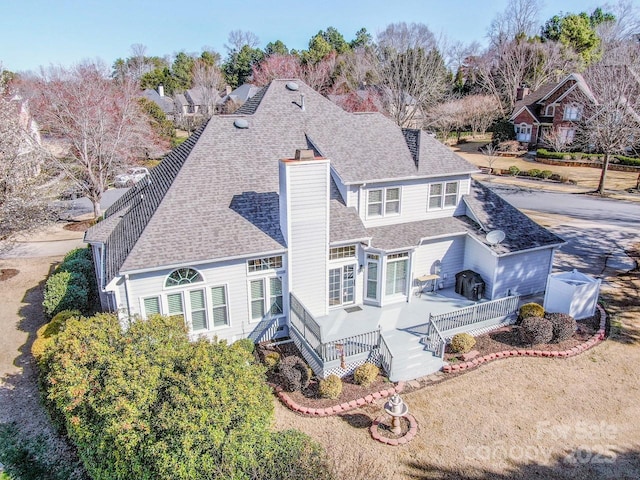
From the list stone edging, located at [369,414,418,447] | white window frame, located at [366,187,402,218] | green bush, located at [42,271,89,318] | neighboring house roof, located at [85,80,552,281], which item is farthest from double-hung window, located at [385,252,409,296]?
green bush, located at [42,271,89,318]

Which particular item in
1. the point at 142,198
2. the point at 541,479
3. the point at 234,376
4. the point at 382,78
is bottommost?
the point at 541,479

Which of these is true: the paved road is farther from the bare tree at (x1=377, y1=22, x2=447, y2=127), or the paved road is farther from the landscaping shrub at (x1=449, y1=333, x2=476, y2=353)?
the bare tree at (x1=377, y1=22, x2=447, y2=127)

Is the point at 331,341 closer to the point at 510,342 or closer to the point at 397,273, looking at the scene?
the point at 397,273

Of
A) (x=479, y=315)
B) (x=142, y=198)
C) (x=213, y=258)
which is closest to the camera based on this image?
(x=213, y=258)

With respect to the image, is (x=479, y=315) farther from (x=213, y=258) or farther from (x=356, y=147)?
(x=213, y=258)

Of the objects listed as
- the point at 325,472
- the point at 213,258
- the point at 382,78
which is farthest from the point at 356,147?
the point at 382,78

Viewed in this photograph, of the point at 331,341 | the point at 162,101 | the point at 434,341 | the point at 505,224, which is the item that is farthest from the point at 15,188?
the point at 162,101

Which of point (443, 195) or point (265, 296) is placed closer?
point (265, 296)
